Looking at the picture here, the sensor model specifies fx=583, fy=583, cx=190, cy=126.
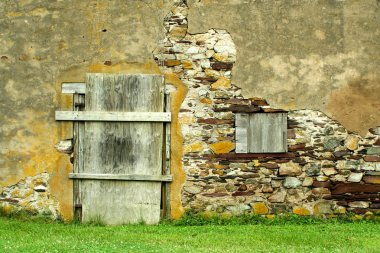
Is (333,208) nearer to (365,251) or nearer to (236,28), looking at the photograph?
(365,251)

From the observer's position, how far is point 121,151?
8812mm

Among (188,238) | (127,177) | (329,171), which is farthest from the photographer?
(329,171)

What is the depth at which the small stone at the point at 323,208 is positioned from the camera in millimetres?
8852

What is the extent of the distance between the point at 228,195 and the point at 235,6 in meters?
2.89

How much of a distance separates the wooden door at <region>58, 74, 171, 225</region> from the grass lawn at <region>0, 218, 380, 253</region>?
0.37 metres

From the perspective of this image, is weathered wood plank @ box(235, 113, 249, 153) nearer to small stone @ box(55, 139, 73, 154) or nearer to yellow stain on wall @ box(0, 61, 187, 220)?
yellow stain on wall @ box(0, 61, 187, 220)

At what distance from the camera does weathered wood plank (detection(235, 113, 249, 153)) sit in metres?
8.82

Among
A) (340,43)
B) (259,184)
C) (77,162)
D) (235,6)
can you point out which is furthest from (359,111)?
(77,162)

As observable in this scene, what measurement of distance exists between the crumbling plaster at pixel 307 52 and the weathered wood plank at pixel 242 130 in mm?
381

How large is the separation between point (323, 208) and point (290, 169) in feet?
2.58

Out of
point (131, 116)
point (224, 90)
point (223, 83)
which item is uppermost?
point (223, 83)

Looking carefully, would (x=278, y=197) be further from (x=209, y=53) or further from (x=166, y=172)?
(x=209, y=53)

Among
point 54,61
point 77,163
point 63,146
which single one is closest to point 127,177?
point 77,163

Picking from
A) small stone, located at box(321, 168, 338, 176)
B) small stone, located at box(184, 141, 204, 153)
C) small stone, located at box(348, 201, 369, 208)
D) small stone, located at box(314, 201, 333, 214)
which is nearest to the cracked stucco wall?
small stone, located at box(184, 141, 204, 153)
